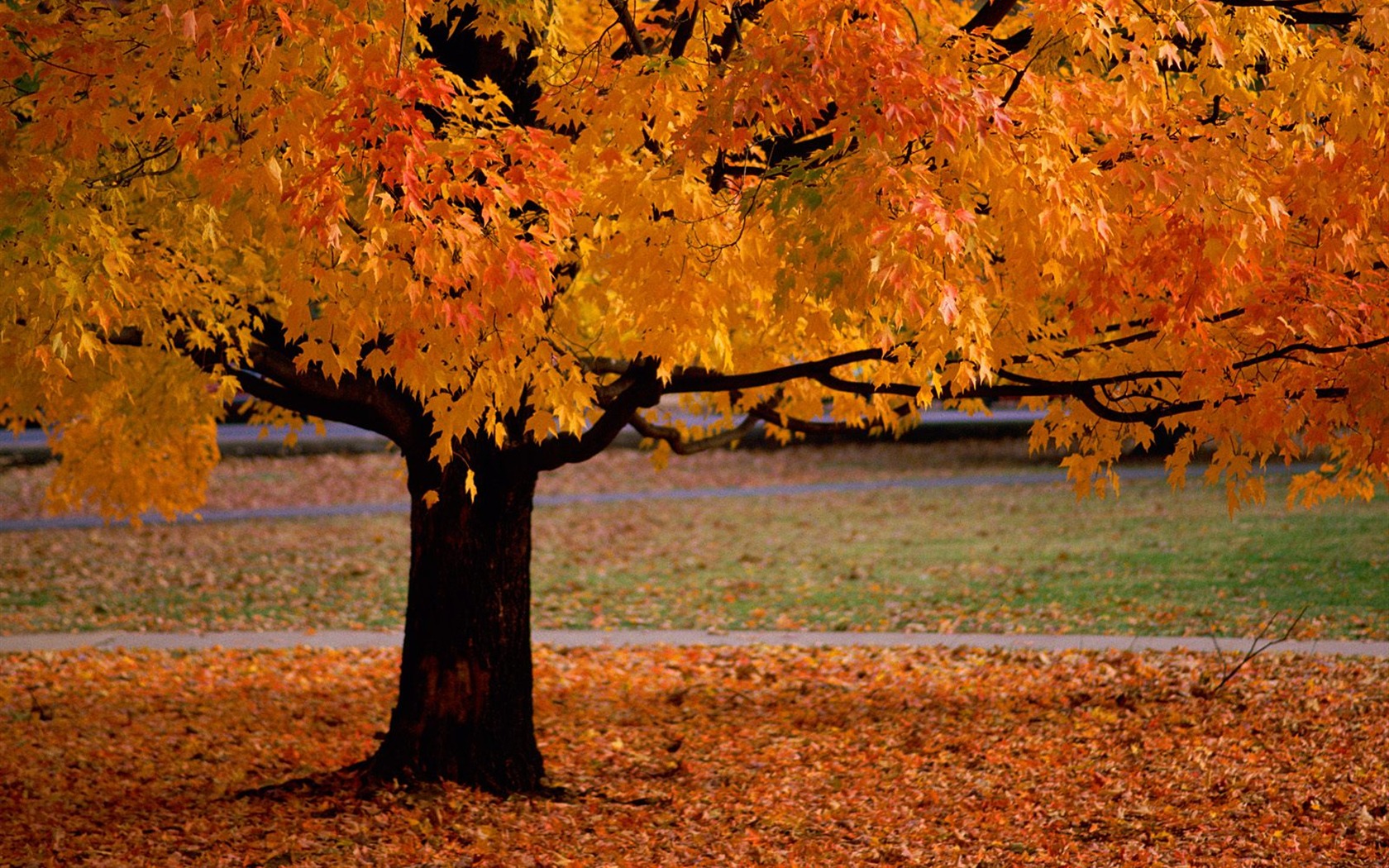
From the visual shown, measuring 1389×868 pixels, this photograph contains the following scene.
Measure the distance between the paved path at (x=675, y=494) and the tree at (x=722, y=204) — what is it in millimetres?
14309

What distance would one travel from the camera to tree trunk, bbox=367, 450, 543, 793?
778 centimetres

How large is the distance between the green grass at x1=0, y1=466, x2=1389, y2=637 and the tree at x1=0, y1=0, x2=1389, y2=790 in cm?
665

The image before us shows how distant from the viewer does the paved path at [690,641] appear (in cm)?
1135

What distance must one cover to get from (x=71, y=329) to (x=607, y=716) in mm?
5472

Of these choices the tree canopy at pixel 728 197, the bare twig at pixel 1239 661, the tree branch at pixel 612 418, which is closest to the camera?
the tree canopy at pixel 728 197

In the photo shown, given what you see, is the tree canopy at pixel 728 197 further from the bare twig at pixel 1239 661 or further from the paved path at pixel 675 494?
the paved path at pixel 675 494

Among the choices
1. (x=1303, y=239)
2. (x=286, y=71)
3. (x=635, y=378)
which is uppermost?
(x=286, y=71)

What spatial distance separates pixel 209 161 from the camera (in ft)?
17.0

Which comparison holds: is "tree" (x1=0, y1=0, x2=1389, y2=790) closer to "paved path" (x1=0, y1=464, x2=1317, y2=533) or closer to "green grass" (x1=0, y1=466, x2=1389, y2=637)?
"green grass" (x1=0, y1=466, x2=1389, y2=637)

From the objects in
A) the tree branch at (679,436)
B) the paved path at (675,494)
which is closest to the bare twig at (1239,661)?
the tree branch at (679,436)

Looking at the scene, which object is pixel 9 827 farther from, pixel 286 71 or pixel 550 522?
pixel 550 522

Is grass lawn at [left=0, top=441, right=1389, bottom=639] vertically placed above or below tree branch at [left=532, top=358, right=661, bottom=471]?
below

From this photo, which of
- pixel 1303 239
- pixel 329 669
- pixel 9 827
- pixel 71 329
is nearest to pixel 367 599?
pixel 329 669

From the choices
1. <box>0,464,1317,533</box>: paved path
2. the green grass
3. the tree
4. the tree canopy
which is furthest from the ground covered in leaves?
<box>0,464,1317,533</box>: paved path
